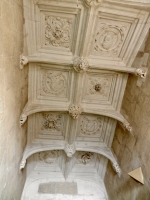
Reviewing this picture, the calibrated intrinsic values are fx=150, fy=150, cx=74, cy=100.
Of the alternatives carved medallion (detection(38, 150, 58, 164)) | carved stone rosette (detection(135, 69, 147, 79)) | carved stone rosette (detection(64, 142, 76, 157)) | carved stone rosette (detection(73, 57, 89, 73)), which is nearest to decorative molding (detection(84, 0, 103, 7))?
carved stone rosette (detection(73, 57, 89, 73))

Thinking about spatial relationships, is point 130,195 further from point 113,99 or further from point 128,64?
point 128,64

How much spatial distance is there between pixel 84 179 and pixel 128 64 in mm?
1874

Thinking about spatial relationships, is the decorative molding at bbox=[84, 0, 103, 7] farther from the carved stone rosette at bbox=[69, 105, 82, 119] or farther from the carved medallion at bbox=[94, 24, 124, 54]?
the carved stone rosette at bbox=[69, 105, 82, 119]

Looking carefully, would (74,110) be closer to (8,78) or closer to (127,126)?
(127,126)

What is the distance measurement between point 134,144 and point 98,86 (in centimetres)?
80

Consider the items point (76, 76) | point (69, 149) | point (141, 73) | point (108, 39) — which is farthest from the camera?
point (69, 149)

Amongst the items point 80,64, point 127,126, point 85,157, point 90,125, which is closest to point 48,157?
point 85,157

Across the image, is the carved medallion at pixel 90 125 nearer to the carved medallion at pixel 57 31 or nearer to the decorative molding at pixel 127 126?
the decorative molding at pixel 127 126

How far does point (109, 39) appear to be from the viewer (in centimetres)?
166

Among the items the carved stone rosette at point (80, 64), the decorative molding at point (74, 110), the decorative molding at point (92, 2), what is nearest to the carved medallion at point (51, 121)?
the decorative molding at point (74, 110)

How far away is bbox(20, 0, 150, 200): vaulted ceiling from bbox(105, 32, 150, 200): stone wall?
0.11 meters

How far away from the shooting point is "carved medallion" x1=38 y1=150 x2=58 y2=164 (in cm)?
232

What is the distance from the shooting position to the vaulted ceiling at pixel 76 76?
1495 mm

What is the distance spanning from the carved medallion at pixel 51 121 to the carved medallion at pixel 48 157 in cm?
46
